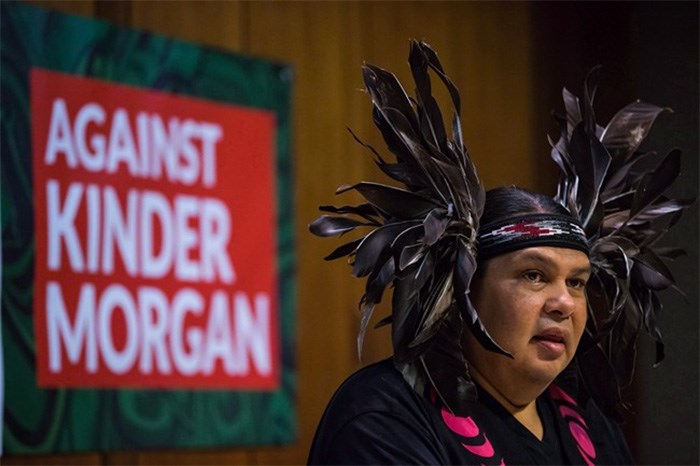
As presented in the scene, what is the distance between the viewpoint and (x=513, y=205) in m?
1.99

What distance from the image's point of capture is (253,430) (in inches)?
134

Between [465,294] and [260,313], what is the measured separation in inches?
65.8

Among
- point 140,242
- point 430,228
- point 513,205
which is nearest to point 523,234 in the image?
point 513,205

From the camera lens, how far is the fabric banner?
2.95m

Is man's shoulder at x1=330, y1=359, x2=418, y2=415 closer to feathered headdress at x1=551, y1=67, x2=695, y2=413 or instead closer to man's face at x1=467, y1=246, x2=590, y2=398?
man's face at x1=467, y1=246, x2=590, y2=398

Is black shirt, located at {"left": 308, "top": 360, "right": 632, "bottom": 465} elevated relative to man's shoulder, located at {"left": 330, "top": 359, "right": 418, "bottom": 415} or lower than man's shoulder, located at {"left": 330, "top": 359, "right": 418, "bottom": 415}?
lower

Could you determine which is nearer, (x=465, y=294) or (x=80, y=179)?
(x=465, y=294)

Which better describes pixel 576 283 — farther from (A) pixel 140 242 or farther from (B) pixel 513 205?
(A) pixel 140 242

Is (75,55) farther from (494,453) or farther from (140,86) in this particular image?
(494,453)

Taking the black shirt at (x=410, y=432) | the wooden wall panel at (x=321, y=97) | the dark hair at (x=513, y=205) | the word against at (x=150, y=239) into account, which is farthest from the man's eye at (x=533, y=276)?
the wooden wall panel at (x=321, y=97)

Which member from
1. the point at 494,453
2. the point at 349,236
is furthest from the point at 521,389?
the point at 349,236

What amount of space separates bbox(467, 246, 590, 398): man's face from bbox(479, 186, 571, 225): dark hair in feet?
0.24

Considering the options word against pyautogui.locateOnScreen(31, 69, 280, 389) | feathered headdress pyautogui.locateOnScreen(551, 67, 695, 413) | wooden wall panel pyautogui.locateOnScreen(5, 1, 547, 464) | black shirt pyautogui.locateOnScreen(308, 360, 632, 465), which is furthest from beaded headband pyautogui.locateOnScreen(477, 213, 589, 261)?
wooden wall panel pyautogui.locateOnScreen(5, 1, 547, 464)

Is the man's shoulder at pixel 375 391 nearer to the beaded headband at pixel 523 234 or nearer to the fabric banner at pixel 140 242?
the beaded headband at pixel 523 234
